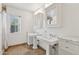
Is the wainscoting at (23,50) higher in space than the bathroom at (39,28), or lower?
lower

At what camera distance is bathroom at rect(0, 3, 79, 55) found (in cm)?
110

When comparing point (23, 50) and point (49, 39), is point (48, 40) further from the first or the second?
point (23, 50)

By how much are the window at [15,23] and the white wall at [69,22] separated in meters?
0.51

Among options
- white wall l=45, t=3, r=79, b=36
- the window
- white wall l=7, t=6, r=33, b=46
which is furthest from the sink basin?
the window

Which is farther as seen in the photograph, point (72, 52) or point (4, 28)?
point (4, 28)

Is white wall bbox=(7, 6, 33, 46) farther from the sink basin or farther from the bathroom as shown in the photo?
the sink basin

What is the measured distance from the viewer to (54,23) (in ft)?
3.86

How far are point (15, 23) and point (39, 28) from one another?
0.38 metres

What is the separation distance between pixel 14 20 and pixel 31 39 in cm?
41

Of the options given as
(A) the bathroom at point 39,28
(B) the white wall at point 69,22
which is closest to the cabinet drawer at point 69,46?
(A) the bathroom at point 39,28

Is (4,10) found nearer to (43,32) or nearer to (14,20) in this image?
(14,20)

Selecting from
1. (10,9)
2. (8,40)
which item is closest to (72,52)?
(8,40)

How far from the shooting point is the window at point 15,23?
3.79ft

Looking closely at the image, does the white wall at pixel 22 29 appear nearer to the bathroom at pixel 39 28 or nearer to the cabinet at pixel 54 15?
the bathroom at pixel 39 28
